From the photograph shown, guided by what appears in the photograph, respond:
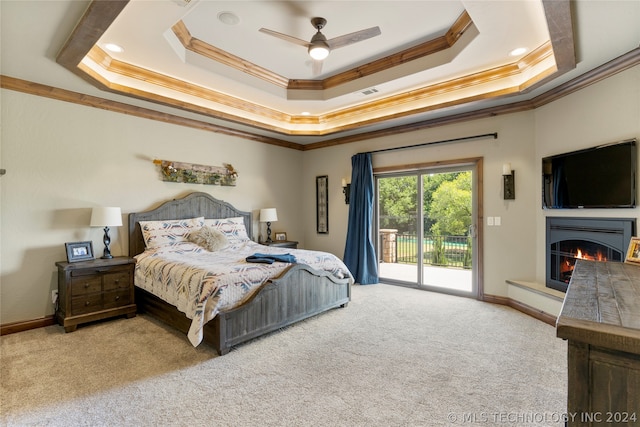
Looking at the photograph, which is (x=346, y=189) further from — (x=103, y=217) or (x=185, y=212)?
(x=103, y=217)

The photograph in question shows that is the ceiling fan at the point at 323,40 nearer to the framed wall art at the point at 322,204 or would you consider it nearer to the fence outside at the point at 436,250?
the fence outside at the point at 436,250

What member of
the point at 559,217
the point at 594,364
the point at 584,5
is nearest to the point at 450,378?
the point at 594,364

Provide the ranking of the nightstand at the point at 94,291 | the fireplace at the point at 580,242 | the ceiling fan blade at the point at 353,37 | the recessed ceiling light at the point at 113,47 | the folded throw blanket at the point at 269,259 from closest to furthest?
the ceiling fan blade at the point at 353,37, the fireplace at the point at 580,242, the recessed ceiling light at the point at 113,47, the nightstand at the point at 94,291, the folded throw blanket at the point at 269,259

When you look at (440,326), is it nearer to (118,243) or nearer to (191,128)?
(118,243)

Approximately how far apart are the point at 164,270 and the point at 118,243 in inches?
47.7

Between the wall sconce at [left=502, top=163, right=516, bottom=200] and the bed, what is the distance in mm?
2419

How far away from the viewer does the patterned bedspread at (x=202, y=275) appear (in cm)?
274

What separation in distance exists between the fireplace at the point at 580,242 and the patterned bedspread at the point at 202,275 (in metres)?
2.49

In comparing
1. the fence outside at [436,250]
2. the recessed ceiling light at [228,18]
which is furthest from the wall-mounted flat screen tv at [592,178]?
the recessed ceiling light at [228,18]

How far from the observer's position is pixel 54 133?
3.54 meters

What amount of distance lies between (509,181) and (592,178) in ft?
3.21

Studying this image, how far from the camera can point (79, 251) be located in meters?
3.58

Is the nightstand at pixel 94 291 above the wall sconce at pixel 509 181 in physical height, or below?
below

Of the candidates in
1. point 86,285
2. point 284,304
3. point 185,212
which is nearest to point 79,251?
point 86,285
